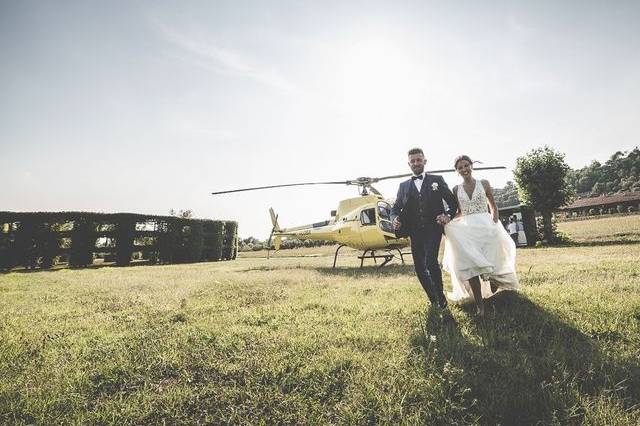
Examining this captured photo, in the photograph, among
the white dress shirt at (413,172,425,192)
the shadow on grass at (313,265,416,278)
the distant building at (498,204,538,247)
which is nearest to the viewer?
the white dress shirt at (413,172,425,192)

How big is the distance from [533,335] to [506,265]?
1.22 meters

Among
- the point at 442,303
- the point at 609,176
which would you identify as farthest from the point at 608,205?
the point at 442,303

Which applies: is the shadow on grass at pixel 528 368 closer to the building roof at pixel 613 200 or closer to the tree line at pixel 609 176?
the building roof at pixel 613 200

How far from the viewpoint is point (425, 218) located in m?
5.03

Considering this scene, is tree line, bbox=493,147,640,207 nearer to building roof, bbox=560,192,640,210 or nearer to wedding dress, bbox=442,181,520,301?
building roof, bbox=560,192,640,210

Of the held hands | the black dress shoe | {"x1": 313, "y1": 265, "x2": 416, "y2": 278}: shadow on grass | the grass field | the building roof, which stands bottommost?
{"x1": 313, "y1": 265, "x2": 416, "y2": 278}: shadow on grass

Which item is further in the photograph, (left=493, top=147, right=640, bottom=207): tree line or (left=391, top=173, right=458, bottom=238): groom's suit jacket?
(left=493, top=147, right=640, bottom=207): tree line

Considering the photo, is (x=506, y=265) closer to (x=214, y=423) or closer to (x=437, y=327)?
(x=437, y=327)

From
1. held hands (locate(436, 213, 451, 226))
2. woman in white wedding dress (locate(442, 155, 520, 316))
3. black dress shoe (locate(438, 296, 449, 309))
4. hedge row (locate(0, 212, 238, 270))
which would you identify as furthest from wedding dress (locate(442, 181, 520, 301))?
hedge row (locate(0, 212, 238, 270))

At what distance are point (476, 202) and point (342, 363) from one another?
10.3ft

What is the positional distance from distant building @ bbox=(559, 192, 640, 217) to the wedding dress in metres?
65.2

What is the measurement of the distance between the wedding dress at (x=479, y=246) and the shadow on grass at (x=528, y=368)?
23.0 inches

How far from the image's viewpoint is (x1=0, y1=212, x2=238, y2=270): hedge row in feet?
64.5

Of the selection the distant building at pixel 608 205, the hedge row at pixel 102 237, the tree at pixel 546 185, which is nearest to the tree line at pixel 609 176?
the distant building at pixel 608 205
